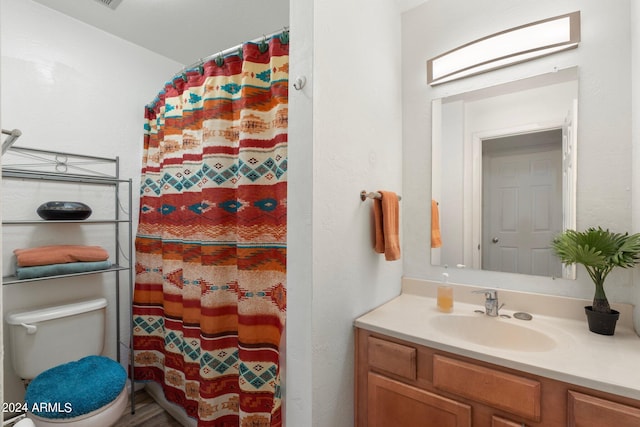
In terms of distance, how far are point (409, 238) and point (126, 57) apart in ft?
7.34

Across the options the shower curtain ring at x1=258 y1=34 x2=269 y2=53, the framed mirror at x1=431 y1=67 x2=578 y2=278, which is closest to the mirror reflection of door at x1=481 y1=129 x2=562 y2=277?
the framed mirror at x1=431 y1=67 x2=578 y2=278

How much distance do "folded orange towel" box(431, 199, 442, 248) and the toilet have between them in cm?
172

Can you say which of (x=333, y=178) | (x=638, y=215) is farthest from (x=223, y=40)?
(x=638, y=215)

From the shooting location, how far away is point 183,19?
183 cm

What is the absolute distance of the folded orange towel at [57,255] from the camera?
156 cm

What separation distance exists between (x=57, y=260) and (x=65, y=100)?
3.18 ft

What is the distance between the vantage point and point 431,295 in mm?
1619

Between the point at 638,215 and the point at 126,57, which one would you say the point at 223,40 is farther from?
the point at 638,215

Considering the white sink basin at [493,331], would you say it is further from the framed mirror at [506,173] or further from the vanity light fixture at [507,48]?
the vanity light fixture at [507,48]

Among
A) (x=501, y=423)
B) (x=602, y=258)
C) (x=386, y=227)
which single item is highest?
(x=386, y=227)

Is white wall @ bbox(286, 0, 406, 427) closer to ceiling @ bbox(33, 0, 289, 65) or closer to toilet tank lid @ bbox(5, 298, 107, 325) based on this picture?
ceiling @ bbox(33, 0, 289, 65)

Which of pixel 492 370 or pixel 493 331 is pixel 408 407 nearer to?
pixel 492 370

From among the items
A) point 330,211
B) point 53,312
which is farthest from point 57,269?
point 330,211

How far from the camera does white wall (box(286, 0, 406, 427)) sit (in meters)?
1.09
